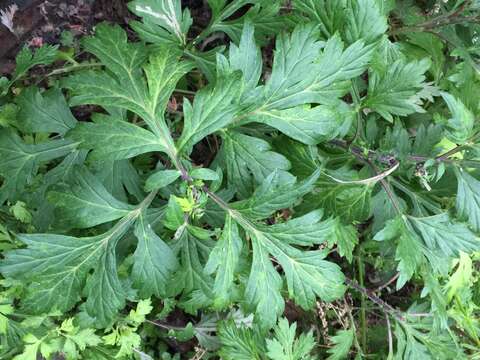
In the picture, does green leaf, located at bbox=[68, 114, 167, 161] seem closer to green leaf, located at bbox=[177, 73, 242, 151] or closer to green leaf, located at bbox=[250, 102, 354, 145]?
green leaf, located at bbox=[177, 73, 242, 151]

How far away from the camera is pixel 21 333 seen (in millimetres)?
1837

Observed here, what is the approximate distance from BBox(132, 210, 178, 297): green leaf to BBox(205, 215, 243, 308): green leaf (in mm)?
115

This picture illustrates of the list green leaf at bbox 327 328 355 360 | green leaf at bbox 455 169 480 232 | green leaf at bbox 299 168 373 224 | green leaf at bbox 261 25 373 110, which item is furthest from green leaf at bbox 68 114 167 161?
green leaf at bbox 327 328 355 360

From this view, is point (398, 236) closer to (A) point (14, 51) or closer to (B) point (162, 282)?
(B) point (162, 282)

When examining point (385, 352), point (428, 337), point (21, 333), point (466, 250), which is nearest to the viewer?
point (466, 250)

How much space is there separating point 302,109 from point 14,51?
138cm

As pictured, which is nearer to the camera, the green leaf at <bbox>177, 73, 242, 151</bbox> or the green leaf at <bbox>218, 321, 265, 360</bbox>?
the green leaf at <bbox>177, 73, 242, 151</bbox>

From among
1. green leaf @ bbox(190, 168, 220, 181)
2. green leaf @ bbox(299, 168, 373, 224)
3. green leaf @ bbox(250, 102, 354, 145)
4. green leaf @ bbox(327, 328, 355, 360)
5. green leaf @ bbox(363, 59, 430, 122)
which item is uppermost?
green leaf @ bbox(190, 168, 220, 181)

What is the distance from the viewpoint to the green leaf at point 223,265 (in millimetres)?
1330

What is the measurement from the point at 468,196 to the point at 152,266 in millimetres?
1084

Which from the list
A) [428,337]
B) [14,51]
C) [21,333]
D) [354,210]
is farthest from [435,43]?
[21,333]

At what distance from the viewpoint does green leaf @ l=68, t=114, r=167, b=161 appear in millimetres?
1240

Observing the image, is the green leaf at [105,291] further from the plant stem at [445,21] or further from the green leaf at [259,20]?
the plant stem at [445,21]

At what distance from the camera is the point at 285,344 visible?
2.11m
